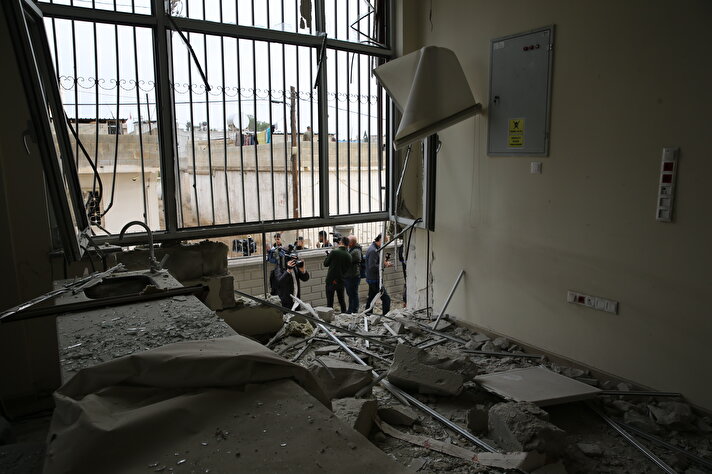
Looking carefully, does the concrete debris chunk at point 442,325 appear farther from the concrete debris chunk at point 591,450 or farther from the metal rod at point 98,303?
the metal rod at point 98,303

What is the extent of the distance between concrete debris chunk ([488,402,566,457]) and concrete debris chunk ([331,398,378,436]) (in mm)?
650

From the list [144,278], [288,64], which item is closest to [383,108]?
[288,64]

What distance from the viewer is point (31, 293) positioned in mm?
3152

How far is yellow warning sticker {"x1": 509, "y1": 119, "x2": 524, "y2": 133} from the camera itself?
146 inches

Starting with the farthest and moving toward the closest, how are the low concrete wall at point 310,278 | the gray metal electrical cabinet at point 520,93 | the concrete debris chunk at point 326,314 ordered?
the low concrete wall at point 310,278, the concrete debris chunk at point 326,314, the gray metal electrical cabinet at point 520,93

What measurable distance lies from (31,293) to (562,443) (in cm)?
329

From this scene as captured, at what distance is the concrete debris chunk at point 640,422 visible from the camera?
2676 mm

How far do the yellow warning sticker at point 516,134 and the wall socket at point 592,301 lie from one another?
1187mm

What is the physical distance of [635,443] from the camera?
2547 millimetres

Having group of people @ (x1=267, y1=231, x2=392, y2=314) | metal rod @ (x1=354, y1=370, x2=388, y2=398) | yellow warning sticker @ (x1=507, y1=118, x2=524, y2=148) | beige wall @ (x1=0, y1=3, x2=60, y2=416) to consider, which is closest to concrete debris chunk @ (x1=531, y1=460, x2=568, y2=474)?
metal rod @ (x1=354, y1=370, x2=388, y2=398)

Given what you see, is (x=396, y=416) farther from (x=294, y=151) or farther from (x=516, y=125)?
(x=294, y=151)

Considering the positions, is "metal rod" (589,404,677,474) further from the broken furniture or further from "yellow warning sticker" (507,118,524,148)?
the broken furniture

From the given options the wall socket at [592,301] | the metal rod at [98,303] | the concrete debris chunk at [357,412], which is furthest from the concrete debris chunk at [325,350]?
the wall socket at [592,301]

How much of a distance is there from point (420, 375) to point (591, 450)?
3.31 feet
